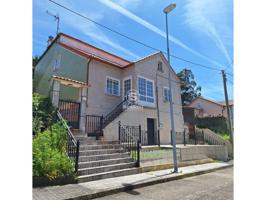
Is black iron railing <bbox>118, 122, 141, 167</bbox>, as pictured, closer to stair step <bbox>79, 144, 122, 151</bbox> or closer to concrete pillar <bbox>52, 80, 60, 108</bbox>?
stair step <bbox>79, 144, 122, 151</bbox>

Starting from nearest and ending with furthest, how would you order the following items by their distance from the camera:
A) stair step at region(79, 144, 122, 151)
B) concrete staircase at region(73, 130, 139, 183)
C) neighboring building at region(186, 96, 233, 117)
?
concrete staircase at region(73, 130, 139, 183), stair step at region(79, 144, 122, 151), neighboring building at region(186, 96, 233, 117)

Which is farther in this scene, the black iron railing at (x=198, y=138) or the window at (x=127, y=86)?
the black iron railing at (x=198, y=138)

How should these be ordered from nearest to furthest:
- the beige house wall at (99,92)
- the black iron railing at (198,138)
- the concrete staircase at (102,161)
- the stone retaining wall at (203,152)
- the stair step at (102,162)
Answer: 1. the concrete staircase at (102,161)
2. the stair step at (102,162)
3. the stone retaining wall at (203,152)
4. the beige house wall at (99,92)
5. the black iron railing at (198,138)

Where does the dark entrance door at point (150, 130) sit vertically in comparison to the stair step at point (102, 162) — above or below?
above

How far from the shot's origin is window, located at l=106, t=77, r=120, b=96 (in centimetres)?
1404

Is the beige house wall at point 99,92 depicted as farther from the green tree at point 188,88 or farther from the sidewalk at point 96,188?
the green tree at point 188,88

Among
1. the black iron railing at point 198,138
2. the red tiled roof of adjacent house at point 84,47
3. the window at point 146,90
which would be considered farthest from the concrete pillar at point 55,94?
the black iron railing at point 198,138

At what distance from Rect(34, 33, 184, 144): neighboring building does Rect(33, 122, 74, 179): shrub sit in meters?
3.72

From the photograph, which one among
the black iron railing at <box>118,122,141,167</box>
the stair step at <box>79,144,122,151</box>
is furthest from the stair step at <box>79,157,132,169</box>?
the stair step at <box>79,144,122,151</box>

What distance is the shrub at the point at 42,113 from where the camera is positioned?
7.53 meters
